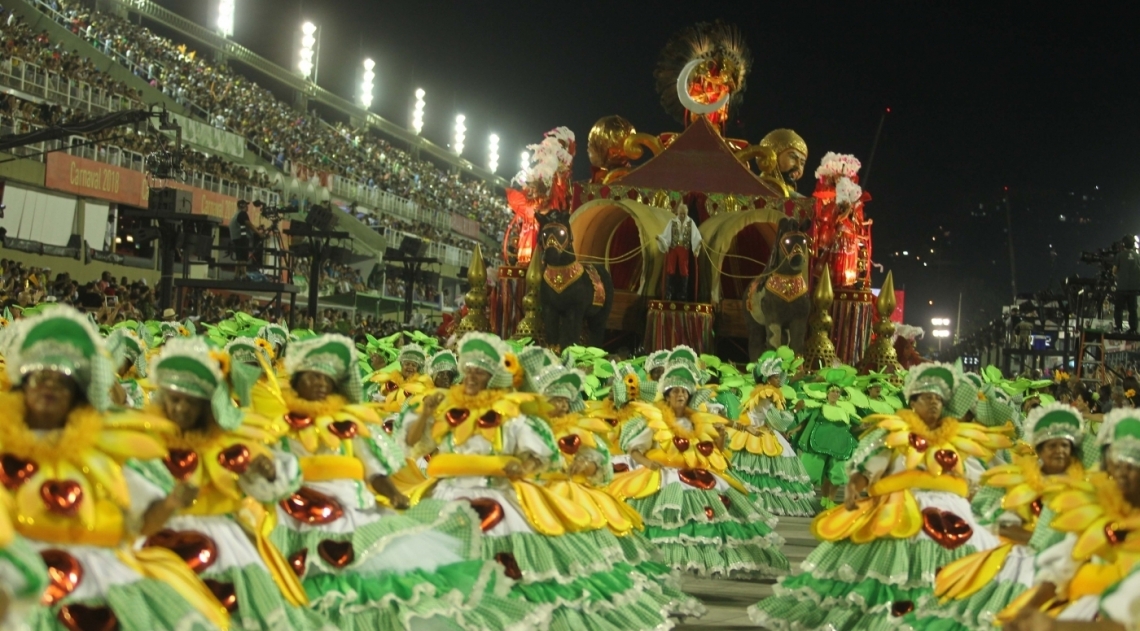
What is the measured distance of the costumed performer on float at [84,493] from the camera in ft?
15.0

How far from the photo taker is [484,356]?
757 centimetres

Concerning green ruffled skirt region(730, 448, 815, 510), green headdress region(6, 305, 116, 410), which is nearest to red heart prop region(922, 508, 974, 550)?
green headdress region(6, 305, 116, 410)

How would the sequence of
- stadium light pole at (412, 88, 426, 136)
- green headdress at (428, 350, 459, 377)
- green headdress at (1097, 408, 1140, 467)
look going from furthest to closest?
stadium light pole at (412, 88, 426, 136)
green headdress at (428, 350, 459, 377)
green headdress at (1097, 408, 1140, 467)

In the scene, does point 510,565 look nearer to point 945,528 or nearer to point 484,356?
point 484,356

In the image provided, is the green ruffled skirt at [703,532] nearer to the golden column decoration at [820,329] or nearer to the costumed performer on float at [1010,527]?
the costumed performer on float at [1010,527]

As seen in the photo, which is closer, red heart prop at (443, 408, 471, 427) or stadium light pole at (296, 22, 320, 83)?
red heart prop at (443, 408, 471, 427)

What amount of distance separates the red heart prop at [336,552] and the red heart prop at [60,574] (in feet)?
5.06

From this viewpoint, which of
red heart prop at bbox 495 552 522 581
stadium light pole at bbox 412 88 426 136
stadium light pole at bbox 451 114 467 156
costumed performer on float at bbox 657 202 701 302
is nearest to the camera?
red heart prop at bbox 495 552 522 581

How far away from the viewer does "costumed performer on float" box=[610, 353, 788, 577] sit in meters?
10.2

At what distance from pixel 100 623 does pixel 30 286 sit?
48.5 feet

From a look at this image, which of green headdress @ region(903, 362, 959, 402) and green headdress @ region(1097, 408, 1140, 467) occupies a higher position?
green headdress @ region(903, 362, 959, 402)

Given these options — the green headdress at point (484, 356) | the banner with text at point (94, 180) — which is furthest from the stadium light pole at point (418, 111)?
the green headdress at point (484, 356)

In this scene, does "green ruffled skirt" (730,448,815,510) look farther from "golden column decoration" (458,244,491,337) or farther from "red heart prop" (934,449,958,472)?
"golden column decoration" (458,244,491,337)

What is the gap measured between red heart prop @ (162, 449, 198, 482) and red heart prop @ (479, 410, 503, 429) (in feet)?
7.35
